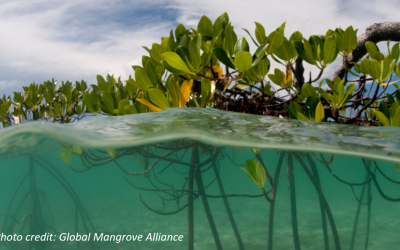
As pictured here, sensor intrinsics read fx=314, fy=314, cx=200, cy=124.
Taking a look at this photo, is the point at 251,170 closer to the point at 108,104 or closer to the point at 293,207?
the point at 293,207

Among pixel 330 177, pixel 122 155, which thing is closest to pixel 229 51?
pixel 122 155

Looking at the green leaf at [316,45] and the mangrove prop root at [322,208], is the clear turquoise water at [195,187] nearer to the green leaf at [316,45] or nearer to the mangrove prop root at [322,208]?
the mangrove prop root at [322,208]

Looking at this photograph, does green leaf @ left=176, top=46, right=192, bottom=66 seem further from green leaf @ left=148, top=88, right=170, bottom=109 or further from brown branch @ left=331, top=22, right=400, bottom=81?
brown branch @ left=331, top=22, right=400, bottom=81

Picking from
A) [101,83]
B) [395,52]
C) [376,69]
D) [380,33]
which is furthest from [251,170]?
[380,33]

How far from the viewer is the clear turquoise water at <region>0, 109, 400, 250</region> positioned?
77.5 inches

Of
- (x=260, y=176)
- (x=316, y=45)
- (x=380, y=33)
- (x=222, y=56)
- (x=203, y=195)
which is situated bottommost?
(x=203, y=195)

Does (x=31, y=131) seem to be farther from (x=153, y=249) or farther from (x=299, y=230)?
(x=299, y=230)

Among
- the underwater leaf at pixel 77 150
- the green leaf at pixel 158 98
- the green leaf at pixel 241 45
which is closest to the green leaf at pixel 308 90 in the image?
the green leaf at pixel 241 45

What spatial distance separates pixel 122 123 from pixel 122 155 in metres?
0.21

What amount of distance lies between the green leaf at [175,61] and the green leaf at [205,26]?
580mm

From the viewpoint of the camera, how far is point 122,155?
2.08 m

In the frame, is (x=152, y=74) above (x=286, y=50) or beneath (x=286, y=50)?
beneath

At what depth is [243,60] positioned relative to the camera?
1981 millimetres

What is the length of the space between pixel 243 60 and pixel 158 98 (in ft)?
2.20
